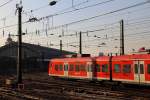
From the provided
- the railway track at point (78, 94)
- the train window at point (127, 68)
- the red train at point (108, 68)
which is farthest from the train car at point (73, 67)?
the train window at point (127, 68)

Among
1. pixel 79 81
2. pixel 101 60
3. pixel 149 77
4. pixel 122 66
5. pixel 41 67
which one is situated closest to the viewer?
pixel 149 77

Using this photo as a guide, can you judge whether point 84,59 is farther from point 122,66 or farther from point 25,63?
point 25,63

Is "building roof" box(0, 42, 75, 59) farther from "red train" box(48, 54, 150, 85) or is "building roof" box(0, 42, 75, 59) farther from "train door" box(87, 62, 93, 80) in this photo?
"train door" box(87, 62, 93, 80)

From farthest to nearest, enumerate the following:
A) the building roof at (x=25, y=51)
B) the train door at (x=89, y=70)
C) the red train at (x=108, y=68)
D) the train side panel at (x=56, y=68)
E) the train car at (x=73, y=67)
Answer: the building roof at (x=25, y=51), the train side panel at (x=56, y=68), the train car at (x=73, y=67), the train door at (x=89, y=70), the red train at (x=108, y=68)

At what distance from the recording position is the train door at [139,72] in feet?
92.2

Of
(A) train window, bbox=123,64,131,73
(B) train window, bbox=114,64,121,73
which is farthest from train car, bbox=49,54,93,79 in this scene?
(A) train window, bbox=123,64,131,73

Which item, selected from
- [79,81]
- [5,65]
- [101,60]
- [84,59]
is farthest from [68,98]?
[5,65]

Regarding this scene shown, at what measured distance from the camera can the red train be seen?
28.3 meters

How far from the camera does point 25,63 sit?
77.9 meters

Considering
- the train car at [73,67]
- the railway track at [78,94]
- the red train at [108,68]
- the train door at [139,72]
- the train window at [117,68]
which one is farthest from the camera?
the train car at [73,67]

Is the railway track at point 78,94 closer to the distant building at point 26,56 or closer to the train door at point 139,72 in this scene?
→ the train door at point 139,72

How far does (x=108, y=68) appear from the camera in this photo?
108 feet

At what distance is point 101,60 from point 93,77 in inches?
92.6

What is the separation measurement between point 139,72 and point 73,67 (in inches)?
486
